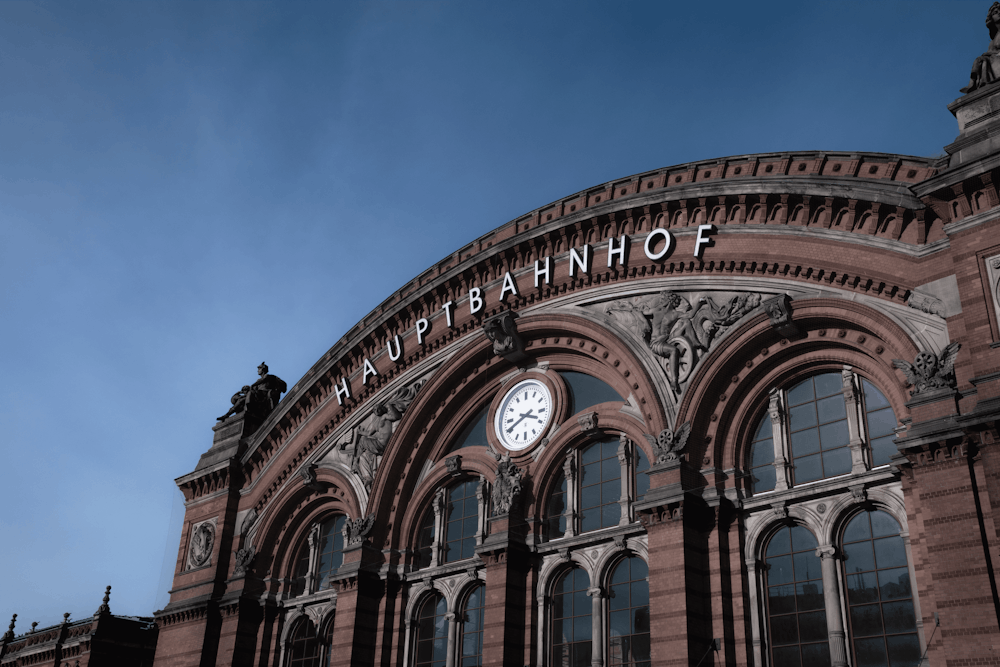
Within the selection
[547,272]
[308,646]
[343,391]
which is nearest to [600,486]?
[547,272]

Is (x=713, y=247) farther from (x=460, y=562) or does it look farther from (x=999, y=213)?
(x=460, y=562)

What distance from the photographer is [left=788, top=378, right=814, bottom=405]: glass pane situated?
21094 mm

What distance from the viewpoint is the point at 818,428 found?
67.6 feet

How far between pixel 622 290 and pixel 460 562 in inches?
350

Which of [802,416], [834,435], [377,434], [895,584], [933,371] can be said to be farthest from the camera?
[377,434]

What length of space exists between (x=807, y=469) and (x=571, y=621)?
716cm

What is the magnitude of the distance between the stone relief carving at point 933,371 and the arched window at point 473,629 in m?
12.8

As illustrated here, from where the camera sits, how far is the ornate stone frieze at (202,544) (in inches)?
1262

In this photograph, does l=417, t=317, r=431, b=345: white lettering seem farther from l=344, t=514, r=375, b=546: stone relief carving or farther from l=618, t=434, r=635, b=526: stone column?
l=618, t=434, r=635, b=526: stone column

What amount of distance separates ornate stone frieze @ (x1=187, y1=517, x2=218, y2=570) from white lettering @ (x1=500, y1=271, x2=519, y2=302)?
13715 millimetres

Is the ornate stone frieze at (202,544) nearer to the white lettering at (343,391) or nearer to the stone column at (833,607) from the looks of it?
the white lettering at (343,391)

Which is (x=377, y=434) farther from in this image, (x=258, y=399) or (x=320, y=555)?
(x=258, y=399)

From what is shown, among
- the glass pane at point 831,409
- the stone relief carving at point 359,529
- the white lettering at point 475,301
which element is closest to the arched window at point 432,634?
the stone relief carving at point 359,529

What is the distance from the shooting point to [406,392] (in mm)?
29484
